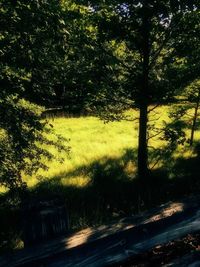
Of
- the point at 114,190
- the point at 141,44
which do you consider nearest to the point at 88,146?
the point at 114,190

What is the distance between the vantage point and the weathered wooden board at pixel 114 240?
246 cm

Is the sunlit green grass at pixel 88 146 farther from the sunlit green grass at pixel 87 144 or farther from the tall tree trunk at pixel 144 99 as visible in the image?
the tall tree trunk at pixel 144 99

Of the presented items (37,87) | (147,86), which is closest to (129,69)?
(147,86)

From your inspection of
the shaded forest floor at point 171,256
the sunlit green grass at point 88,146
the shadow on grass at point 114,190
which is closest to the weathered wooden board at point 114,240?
the shaded forest floor at point 171,256

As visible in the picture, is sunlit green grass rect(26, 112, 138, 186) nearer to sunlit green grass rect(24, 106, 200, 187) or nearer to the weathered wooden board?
sunlit green grass rect(24, 106, 200, 187)

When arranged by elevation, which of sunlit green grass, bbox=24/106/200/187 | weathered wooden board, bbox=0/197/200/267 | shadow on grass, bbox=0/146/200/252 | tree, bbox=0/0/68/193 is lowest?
shadow on grass, bbox=0/146/200/252

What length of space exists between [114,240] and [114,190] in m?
8.45

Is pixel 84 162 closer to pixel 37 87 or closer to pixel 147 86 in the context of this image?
pixel 147 86

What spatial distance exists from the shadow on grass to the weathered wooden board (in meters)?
5.20

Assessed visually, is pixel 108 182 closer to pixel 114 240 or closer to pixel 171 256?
pixel 171 256

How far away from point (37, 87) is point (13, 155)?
66.9 inches

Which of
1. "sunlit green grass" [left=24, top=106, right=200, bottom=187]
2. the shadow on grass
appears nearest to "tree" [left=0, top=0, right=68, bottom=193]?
the shadow on grass

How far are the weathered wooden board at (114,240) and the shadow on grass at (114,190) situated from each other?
5.20 meters

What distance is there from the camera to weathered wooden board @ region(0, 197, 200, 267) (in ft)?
8.07
